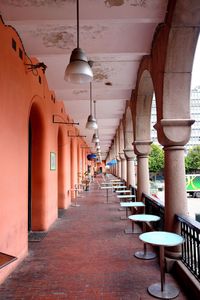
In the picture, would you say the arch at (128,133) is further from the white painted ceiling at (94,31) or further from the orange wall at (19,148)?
the orange wall at (19,148)

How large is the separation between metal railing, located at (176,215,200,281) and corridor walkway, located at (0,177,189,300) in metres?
0.33

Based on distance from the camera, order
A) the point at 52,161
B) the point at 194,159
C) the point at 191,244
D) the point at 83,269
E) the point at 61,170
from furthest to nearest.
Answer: the point at 194,159
the point at 61,170
the point at 52,161
the point at 83,269
the point at 191,244

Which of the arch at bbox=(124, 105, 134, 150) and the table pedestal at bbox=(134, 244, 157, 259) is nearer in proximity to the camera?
the table pedestal at bbox=(134, 244, 157, 259)

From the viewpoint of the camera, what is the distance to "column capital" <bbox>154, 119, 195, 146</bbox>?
382 centimetres

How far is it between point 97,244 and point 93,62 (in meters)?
3.90

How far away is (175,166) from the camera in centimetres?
387

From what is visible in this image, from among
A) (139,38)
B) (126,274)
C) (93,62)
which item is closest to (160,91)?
(139,38)

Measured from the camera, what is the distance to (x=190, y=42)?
3.48 metres

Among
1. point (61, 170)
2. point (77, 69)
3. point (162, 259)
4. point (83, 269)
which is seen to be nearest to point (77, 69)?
point (77, 69)

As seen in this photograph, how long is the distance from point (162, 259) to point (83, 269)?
53.7 inches

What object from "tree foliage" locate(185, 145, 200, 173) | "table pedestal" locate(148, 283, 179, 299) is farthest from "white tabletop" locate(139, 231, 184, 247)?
"tree foliage" locate(185, 145, 200, 173)

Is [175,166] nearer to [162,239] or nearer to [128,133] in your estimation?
[162,239]

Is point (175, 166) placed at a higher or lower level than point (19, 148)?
lower

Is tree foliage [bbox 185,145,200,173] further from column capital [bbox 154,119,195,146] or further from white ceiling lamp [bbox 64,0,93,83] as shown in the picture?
white ceiling lamp [bbox 64,0,93,83]
